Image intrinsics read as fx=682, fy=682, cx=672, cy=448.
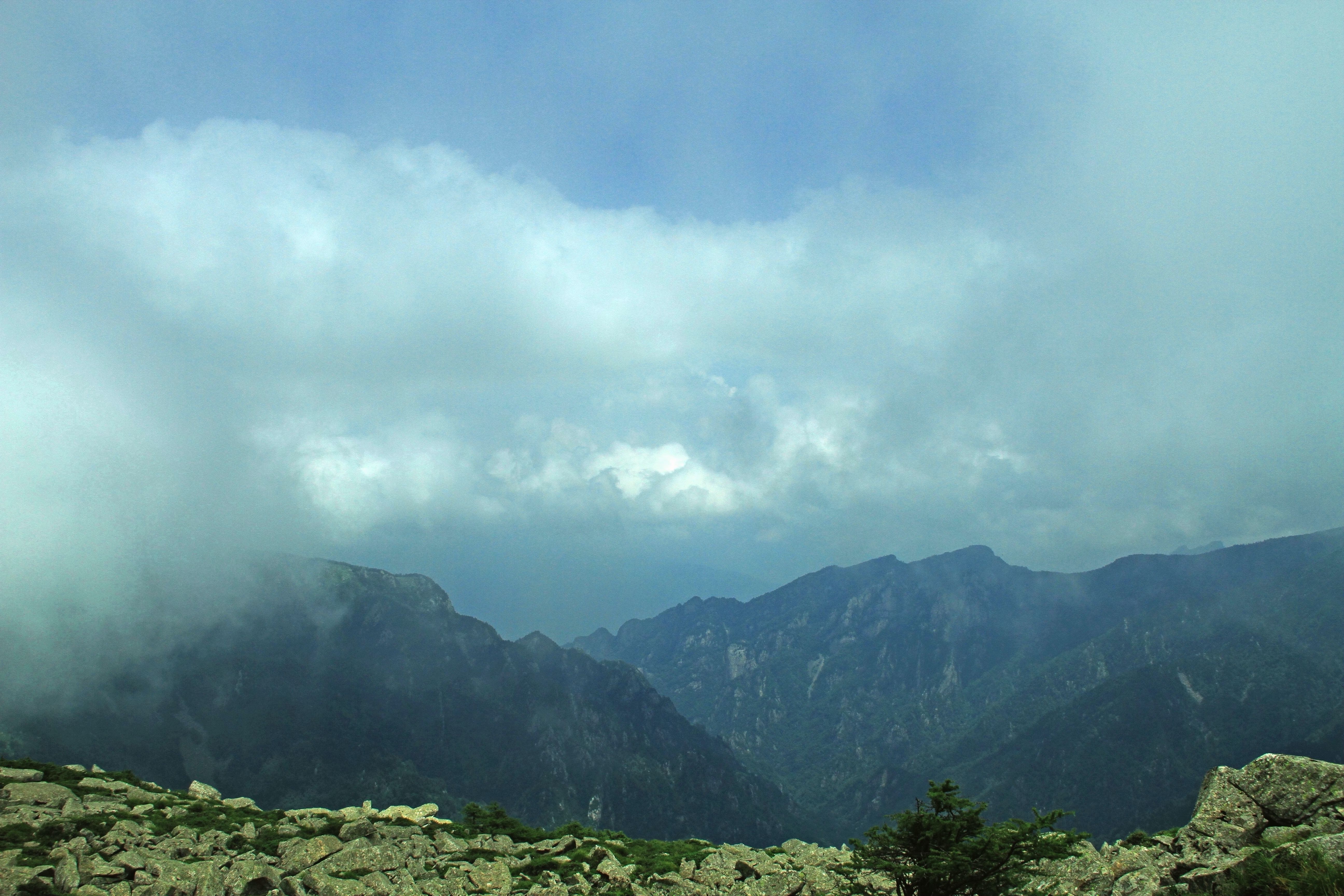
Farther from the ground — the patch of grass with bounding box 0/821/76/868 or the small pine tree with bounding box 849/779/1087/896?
the small pine tree with bounding box 849/779/1087/896

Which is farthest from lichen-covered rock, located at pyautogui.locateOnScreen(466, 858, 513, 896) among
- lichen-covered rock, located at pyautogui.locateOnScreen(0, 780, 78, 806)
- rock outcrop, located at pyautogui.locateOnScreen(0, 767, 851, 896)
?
lichen-covered rock, located at pyautogui.locateOnScreen(0, 780, 78, 806)

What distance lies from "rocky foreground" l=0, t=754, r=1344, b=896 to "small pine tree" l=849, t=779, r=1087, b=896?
4184 millimetres

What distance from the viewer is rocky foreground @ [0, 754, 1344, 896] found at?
35.1 metres

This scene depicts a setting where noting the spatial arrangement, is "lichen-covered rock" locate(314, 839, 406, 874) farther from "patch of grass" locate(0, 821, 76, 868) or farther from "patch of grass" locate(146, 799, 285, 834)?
"patch of grass" locate(0, 821, 76, 868)

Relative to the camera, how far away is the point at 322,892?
5356 centimetres

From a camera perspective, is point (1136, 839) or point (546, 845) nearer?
point (1136, 839)

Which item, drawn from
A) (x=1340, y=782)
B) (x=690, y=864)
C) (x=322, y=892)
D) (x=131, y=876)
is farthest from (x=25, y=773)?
(x=1340, y=782)

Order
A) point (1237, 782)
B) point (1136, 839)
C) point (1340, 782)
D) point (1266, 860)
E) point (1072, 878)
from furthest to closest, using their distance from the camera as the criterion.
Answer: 1. point (1136, 839)
2. point (1072, 878)
3. point (1237, 782)
4. point (1340, 782)
5. point (1266, 860)

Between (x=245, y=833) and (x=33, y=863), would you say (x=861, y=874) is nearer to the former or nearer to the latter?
(x=245, y=833)

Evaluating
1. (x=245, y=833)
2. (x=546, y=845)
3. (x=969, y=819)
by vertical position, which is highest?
(x=969, y=819)

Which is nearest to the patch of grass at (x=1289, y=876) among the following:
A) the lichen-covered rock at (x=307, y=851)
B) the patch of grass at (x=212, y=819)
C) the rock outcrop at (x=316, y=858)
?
the rock outcrop at (x=316, y=858)

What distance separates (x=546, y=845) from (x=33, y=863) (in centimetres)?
4434

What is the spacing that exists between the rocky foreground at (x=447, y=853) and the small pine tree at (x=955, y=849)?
418 centimetres

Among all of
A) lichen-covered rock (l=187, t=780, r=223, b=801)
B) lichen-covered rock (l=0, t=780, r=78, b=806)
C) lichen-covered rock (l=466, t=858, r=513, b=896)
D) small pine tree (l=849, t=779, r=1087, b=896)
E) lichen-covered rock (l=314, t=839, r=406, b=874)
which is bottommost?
lichen-covered rock (l=466, t=858, r=513, b=896)
